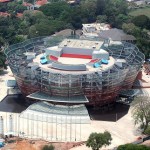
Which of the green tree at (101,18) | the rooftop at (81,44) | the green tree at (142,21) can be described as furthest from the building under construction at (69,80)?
the green tree at (101,18)

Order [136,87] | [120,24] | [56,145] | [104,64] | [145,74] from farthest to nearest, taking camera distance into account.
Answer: [120,24] < [145,74] < [136,87] < [104,64] < [56,145]

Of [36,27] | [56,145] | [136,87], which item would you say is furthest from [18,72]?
[36,27]

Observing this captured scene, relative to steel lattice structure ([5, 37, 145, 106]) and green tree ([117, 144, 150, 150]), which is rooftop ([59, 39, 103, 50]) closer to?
steel lattice structure ([5, 37, 145, 106])

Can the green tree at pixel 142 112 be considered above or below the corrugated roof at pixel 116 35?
below

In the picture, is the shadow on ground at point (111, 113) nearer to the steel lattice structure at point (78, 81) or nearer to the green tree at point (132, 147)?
the steel lattice structure at point (78, 81)

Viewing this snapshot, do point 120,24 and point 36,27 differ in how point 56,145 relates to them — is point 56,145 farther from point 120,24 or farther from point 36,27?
point 120,24

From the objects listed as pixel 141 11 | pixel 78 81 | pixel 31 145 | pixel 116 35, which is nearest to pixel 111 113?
pixel 78 81

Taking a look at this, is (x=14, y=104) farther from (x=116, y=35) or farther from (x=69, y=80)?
(x=116, y=35)

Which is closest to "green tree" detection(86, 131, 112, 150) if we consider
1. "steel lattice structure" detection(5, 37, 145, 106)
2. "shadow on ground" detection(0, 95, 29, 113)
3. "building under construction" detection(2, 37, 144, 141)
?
"building under construction" detection(2, 37, 144, 141)
